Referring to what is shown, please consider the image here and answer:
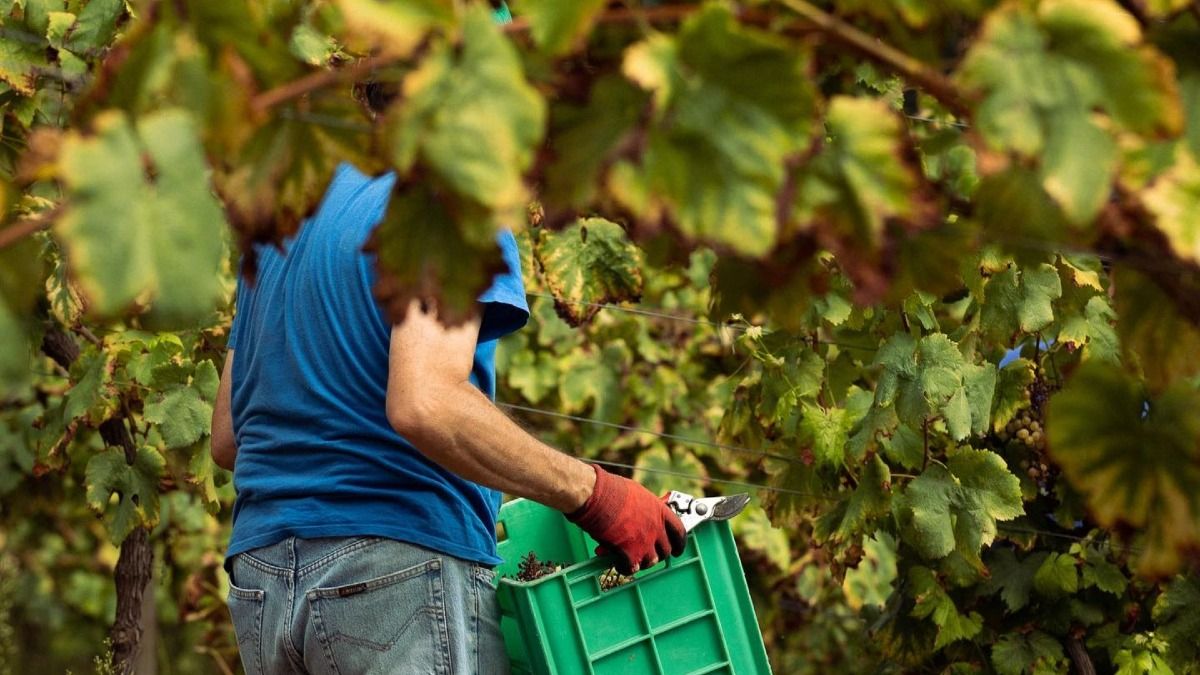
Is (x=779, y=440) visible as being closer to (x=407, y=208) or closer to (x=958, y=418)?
(x=958, y=418)

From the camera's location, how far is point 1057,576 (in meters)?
3.19

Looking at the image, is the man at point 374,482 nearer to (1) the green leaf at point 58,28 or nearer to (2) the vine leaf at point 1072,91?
(1) the green leaf at point 58,28

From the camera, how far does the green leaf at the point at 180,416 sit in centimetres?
313

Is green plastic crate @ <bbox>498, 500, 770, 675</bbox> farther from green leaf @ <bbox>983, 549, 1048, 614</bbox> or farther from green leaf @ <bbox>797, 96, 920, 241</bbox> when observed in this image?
green leaf @ <bbox>797, 96, 920, 241</bbox>

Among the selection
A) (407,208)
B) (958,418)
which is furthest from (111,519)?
(407,208)

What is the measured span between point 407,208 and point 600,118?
166 mm

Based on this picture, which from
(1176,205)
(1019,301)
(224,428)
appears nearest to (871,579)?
(1019,301)

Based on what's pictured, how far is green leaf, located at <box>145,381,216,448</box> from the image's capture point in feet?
10.3

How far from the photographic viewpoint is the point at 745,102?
1.09m

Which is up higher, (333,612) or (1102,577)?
(333,612)

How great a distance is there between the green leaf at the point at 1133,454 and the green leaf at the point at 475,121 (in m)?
0.48

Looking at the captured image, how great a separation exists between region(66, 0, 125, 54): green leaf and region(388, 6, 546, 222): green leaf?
7.28 feet

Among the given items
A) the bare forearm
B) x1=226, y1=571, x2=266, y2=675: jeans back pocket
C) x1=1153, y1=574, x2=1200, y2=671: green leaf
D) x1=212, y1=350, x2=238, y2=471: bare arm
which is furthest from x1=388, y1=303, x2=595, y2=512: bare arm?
x1=1153, y1=574, x2=1200, y2=671: green leaf

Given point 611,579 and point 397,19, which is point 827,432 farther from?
point 397,19
